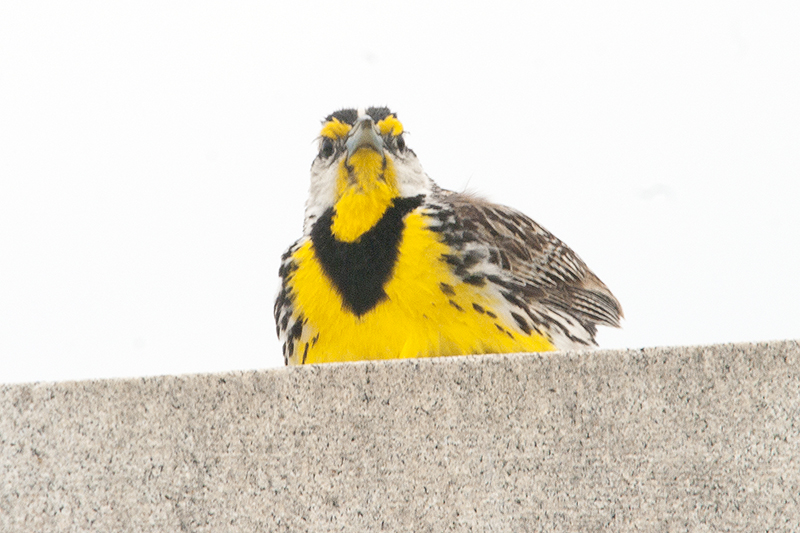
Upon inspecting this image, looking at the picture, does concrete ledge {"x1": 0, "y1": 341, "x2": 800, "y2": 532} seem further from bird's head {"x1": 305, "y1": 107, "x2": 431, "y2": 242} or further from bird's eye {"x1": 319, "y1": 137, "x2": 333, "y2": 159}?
bird's eye {"x1": 319, "y1": 137, "x2": 333, "y2": 159}

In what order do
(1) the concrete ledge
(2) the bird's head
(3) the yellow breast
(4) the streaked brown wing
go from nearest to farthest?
1. (1) the concrete ledge
2. (3) the yellow breast
3. (2) the bird's head
4. (4) the streaked brown wing

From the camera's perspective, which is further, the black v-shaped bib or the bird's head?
the bird's head

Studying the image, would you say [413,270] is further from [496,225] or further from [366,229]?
[496,225]

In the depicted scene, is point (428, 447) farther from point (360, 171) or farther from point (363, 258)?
point (360, 171)

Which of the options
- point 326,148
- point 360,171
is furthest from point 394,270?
point 326,148

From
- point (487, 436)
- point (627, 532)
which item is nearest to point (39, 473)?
point (487, 436)

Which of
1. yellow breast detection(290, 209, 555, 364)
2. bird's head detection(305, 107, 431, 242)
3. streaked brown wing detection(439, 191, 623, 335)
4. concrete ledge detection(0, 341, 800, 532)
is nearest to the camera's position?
concrete ledge detection(0, 341, 800, 532)

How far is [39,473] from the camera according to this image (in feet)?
6.97

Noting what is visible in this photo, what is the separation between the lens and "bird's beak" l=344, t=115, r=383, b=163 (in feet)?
11.6

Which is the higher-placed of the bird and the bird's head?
the bird's head

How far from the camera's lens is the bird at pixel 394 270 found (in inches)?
127

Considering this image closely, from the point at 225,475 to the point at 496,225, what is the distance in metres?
2.03

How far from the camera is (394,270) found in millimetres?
3287

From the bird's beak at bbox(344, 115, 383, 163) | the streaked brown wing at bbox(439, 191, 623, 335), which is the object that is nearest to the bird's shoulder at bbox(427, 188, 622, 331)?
the streaked brown wing at bbox(439, 191, 623, 335)
